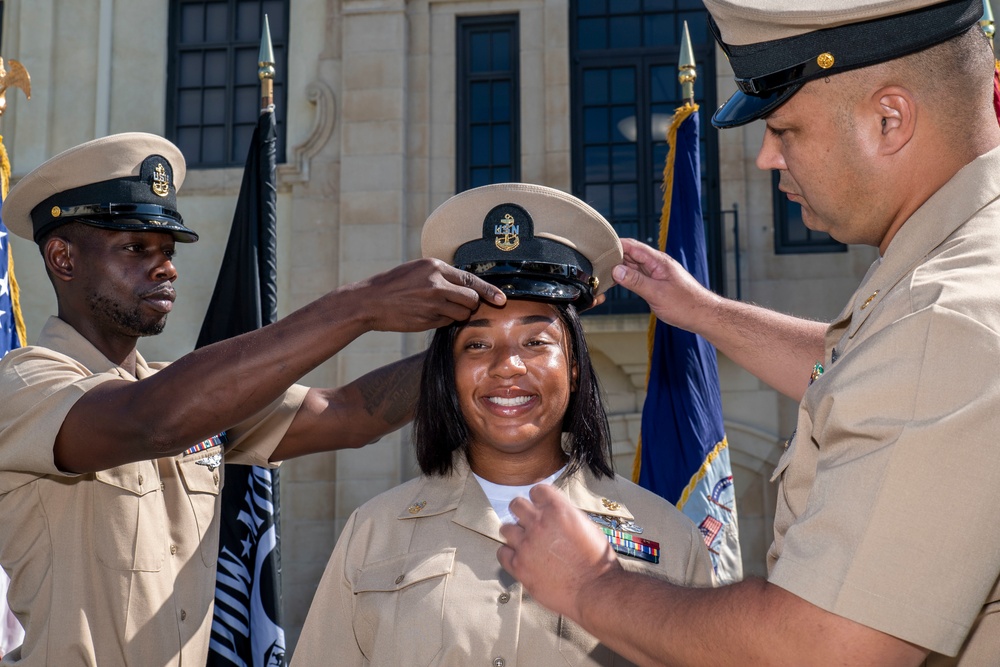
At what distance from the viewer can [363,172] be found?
960 centimetres

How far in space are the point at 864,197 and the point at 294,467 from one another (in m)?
7.82

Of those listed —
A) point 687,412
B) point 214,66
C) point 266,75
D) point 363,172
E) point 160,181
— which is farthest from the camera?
point 214,66

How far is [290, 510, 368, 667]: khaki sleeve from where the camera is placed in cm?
266

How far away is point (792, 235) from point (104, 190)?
710 centimetres

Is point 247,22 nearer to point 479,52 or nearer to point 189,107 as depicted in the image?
point 189,107

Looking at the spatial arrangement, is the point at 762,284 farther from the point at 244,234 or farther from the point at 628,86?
the point at 244,234

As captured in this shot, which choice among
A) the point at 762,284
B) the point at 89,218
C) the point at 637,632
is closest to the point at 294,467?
the point at 762,284

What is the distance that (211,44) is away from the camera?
34.0 feet

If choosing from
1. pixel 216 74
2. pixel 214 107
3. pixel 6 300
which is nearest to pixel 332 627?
pixel 6 300

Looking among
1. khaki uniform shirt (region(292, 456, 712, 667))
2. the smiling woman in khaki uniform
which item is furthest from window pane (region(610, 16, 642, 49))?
khaki uniform shirt (region(292, 456, 712, 667))

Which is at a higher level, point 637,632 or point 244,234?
point 244,234

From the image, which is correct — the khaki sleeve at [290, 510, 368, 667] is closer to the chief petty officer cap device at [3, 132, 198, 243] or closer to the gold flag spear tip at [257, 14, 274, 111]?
the chief petty officer cap device at [3, 132, 198, 243]

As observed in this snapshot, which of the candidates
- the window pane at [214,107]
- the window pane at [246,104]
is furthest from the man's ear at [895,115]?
the window pane at [214,107]

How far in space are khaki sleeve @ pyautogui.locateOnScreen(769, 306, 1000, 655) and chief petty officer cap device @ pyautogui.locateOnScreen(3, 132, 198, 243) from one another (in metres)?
2.51
